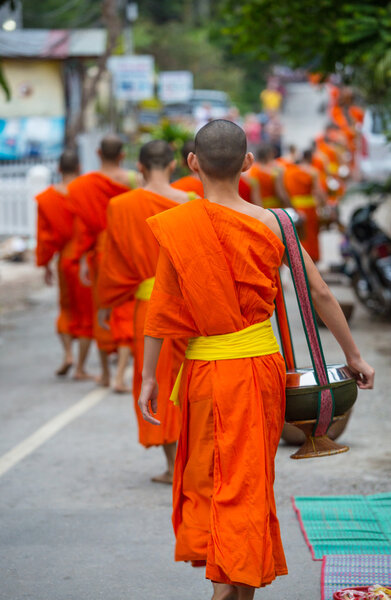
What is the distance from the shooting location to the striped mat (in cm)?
405

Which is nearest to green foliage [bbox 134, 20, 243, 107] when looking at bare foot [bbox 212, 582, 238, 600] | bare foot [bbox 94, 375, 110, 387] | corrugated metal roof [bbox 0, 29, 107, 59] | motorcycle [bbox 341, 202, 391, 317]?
corrugated metal roof [bbox 0, 29, 107, 59]

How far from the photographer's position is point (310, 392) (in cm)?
363

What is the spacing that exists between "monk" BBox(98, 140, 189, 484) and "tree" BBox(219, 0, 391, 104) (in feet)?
13.6

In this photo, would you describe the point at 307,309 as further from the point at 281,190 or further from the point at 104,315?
the point at 281,190

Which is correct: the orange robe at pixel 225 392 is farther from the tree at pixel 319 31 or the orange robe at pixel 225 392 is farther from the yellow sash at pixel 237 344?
the tree at pixel 319 31

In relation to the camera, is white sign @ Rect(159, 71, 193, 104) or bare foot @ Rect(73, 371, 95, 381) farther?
white sign @ Rect(159, 71, 193, 104)

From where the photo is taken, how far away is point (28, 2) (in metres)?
39.3

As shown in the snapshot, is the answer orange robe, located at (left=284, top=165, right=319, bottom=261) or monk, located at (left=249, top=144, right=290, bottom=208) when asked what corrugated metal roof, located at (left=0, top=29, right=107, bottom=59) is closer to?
orange robe, located at (left=284, top=165, right=319, bottom=261)

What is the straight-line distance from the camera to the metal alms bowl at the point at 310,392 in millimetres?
3635

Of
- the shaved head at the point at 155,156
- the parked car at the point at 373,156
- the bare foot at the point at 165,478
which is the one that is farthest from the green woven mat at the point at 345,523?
the parked car at the point at 373,156

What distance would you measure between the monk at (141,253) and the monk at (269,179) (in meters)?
7.02

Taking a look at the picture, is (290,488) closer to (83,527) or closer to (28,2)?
(83,527)

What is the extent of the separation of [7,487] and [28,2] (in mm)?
36113

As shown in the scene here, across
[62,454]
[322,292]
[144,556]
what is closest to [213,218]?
[322,292]
